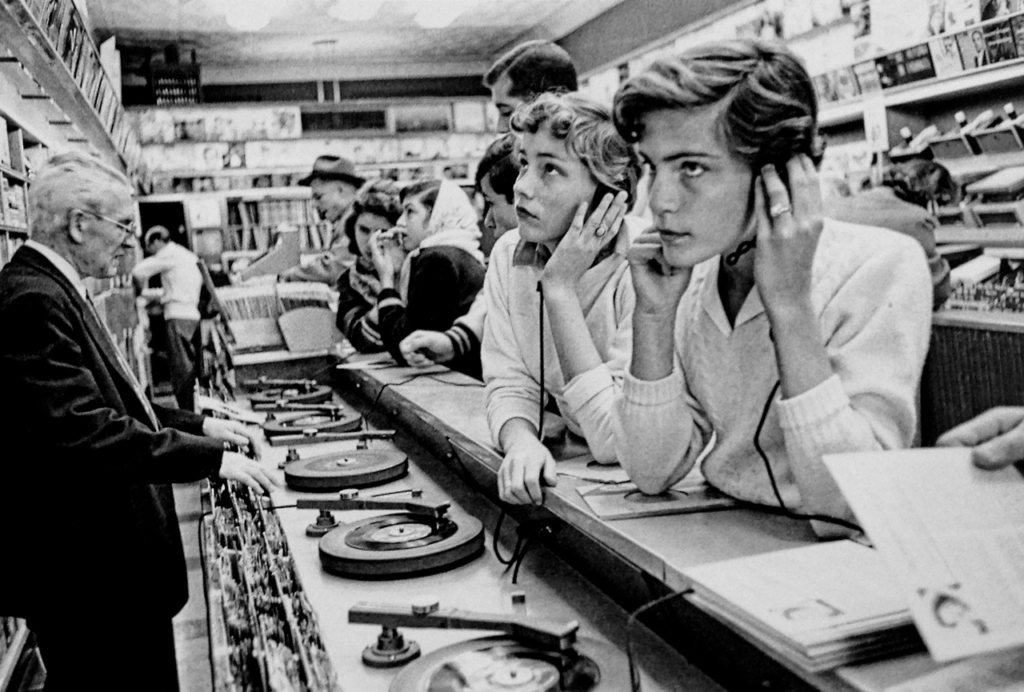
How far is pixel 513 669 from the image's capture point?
114 centimetres

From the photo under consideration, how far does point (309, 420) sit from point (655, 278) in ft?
5.72

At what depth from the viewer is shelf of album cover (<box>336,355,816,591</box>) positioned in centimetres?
111

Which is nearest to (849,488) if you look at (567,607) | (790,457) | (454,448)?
(790,457)

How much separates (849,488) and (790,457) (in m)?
0.28

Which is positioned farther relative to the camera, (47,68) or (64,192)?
(47,68)

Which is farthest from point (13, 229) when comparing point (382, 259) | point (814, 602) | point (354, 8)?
point (354, 8)

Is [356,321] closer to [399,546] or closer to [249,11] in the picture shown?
[399,546]

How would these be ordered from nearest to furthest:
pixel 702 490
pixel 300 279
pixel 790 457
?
pixel 790 457
pixel 702 490
pixel 300 279

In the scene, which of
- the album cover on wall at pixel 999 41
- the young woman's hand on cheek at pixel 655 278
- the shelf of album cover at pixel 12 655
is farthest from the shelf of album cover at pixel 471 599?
the album cover on wall at pixel 999 41

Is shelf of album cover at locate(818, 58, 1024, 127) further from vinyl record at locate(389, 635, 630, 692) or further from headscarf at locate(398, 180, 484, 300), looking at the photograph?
vinyl record at locate(389, 635, 630, 692)

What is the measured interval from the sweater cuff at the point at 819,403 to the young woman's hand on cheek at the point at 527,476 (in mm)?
457

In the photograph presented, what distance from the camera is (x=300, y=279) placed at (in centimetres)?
582

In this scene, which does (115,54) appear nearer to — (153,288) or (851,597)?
(153,288)

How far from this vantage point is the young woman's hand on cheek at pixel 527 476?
146cm
